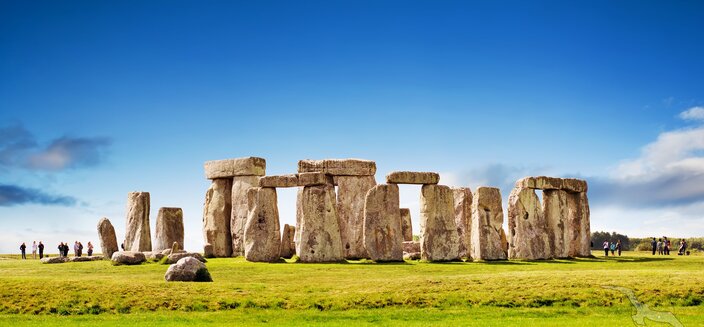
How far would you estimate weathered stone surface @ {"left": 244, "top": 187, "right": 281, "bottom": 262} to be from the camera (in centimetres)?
3103

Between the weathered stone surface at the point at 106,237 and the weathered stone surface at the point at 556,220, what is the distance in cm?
1875

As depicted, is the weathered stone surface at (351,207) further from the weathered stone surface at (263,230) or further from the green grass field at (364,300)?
the green grass field at (364,300)

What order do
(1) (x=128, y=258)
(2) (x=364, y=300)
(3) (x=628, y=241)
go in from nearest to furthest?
(2) (x=364, y=300)
(1) (x=128, y=258)
(3) (x=628, y=241)

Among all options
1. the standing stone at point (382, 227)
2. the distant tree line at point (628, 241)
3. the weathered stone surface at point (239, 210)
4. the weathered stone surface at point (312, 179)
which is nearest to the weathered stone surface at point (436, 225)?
the standing stone at point (382, 227)

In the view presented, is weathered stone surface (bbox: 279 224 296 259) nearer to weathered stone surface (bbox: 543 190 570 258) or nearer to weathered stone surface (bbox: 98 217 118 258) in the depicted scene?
weathered stone surface (bbox: 98 217 118 258)

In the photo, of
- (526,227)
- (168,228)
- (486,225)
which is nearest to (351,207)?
(486,225)

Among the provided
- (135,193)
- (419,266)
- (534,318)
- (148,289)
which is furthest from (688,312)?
(135,193)

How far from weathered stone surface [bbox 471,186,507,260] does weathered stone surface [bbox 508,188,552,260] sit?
1.57 m

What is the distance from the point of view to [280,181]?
31.4 metres

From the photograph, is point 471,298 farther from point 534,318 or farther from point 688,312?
point 688,312

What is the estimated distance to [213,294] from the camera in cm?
2011

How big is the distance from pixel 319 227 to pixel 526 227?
354 inches

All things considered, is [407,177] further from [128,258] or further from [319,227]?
[128,258]

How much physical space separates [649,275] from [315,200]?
40.0 feet
